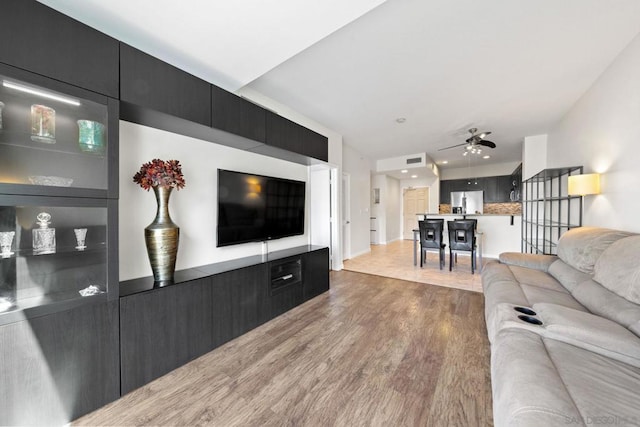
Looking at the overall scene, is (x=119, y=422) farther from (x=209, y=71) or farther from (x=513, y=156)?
(x=513, y=156)

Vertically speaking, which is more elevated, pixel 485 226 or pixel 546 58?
pixel 546 58

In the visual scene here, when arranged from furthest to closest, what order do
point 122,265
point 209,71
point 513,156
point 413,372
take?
point 513,156 → point 209,71 → point 122,265 → point 413,372

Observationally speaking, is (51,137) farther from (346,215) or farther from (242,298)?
(346,215)

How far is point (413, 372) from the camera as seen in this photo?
1.69 m

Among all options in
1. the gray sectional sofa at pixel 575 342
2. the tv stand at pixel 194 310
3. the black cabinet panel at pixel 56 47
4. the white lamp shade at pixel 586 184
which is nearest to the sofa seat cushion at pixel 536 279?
the gray sectional sofa at pixel 575 342

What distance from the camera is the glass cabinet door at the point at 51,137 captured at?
1.30 m

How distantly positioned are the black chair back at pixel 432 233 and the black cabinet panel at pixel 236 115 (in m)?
3.65

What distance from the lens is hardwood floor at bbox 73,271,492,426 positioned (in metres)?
1.35

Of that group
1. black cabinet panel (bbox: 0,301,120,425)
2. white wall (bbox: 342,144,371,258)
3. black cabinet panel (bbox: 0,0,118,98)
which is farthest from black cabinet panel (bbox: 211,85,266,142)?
white wall (bbox: 342,144,371,258)

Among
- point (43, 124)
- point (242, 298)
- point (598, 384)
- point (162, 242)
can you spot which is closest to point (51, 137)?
point (43, 124)

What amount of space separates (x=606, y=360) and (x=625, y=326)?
43 cm

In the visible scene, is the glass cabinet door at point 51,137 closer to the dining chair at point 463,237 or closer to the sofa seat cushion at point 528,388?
the sofa seat cushion at point 528,388

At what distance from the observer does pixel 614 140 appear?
2.54 m

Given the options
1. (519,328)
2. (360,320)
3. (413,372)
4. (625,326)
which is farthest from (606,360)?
(360,320)
